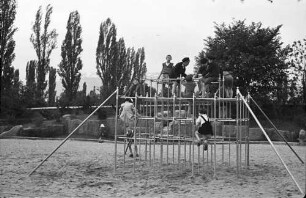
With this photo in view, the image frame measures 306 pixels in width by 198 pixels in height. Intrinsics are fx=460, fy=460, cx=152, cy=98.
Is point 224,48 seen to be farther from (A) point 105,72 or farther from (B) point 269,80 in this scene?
(A) point 105,72

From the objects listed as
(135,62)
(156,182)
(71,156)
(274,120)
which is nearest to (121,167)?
(156,182)

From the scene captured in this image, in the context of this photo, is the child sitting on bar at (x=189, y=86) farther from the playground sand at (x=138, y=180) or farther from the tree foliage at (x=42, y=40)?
the tree foliage at (x=42, y=40)

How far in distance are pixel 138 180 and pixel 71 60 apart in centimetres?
2239

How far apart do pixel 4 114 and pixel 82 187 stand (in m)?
20.0

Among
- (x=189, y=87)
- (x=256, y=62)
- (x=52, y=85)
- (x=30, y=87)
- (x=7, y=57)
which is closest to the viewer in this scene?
(x=189, y=87)

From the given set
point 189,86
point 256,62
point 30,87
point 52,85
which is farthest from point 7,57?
point 189,86

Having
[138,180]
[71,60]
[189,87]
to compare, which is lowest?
[138,180]

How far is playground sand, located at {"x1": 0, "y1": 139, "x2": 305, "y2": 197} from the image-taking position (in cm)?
839

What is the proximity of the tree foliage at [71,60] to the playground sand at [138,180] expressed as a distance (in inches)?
716

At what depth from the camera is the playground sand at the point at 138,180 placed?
839 cm

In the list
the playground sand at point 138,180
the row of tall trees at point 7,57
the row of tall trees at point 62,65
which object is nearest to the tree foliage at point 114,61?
the row of tall trees at point 62,65

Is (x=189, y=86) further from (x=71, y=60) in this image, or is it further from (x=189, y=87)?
(x=71, y=60)

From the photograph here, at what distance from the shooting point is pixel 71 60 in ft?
102

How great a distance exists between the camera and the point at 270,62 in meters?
27.6
